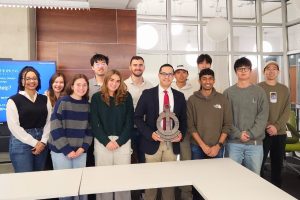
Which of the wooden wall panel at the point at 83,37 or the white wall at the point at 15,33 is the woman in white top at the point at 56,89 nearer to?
the white wall at the point at 15,33

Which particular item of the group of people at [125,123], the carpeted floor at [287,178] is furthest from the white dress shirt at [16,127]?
the carpeted floor at [287,178]

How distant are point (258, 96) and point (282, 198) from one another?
4.74ft

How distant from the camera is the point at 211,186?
1.88 meters

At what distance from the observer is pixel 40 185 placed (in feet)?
6.44

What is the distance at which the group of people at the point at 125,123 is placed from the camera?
8.63ft

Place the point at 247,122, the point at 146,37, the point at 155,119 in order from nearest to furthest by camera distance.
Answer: the point at 155,119 < the point at 247,122 < the point at 146,37

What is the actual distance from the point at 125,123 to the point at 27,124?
3.30 ft

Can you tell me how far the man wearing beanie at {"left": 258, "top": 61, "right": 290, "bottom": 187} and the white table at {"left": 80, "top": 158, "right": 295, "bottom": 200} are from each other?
1.12 m

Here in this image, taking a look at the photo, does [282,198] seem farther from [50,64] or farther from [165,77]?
[50,64]

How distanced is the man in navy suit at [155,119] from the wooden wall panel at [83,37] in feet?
8.24

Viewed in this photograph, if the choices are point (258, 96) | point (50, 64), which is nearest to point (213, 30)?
point (258, 96)

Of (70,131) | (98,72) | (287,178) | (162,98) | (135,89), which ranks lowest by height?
(287,178)

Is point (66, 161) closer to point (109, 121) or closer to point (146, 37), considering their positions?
point (109, 121)

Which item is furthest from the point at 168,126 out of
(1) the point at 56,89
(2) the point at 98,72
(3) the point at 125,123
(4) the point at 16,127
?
(4) the point at 16,127
